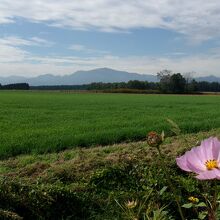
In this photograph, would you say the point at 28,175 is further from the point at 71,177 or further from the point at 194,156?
the point at 194,156

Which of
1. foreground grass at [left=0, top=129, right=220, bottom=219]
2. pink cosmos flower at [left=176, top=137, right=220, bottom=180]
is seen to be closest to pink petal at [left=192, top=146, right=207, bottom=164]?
Result: pink cosmos flower at [left=176, top=137, right=220, bottom=180]

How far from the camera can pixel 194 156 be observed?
1324 mm

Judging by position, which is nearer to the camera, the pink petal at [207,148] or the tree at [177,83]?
the pink petal at [207,148]

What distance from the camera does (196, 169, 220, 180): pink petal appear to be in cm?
120

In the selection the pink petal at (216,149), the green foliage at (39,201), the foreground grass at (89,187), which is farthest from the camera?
the foreground grass at (89,187)

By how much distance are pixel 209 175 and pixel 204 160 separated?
0.32 feet

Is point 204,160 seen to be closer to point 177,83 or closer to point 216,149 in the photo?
point 216,149

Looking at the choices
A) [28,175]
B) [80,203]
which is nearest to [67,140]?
[28,175]

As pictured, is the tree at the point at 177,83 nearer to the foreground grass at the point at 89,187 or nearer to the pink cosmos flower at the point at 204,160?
the foreground grass at the point at 89,187

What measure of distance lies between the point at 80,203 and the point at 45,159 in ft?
15.2

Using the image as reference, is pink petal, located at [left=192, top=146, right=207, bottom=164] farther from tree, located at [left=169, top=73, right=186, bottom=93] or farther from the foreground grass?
tree, located at [left=169, top=73, right=186, bottom=93]

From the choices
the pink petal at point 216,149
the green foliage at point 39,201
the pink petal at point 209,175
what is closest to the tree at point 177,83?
the green foliage at point 39,201

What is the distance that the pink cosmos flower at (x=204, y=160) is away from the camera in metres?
1.24

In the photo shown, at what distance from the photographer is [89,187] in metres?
6.45
